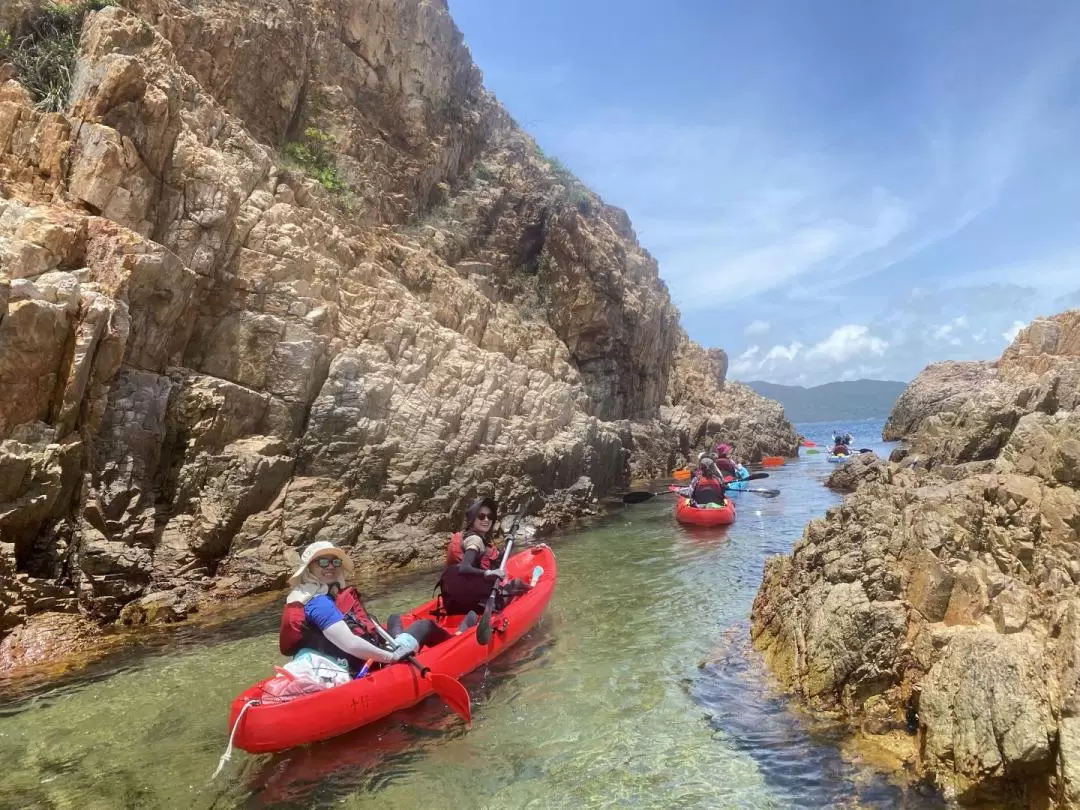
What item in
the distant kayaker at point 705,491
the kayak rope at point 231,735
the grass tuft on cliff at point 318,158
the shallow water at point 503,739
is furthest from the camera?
the grass tuft on cliff at point 318,158

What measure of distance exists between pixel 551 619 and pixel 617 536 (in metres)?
6.50

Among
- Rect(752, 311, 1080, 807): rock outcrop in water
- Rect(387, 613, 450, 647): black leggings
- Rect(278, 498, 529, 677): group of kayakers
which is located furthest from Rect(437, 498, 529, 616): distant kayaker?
Rect(752, 311, 1080, 807): rock outcrop in water

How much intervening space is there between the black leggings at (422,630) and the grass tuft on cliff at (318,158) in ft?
50.4

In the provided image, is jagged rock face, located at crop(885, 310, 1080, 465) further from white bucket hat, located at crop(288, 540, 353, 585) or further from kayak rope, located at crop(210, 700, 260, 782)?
kayak rope, located at crop(210, 700, 260, 782)

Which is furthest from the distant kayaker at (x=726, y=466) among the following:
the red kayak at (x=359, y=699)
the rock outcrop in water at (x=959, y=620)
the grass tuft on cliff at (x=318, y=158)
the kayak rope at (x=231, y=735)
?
the kayak rope at (x=231, y=735)

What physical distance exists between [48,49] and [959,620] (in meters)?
18.1

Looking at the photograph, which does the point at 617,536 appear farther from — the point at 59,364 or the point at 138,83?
the point at 138,83

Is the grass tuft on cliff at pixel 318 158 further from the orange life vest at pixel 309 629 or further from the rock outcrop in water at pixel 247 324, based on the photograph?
the orange life vest at pixel 309 629

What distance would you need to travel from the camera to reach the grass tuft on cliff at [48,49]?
1289 centimetres

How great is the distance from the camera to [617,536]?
16.4m

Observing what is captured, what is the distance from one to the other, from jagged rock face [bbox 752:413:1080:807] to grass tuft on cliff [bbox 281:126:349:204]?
17.2 metres

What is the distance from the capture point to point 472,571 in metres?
8.66

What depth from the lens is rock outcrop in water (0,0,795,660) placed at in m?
9.77

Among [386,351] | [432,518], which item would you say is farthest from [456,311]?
[432,518]
